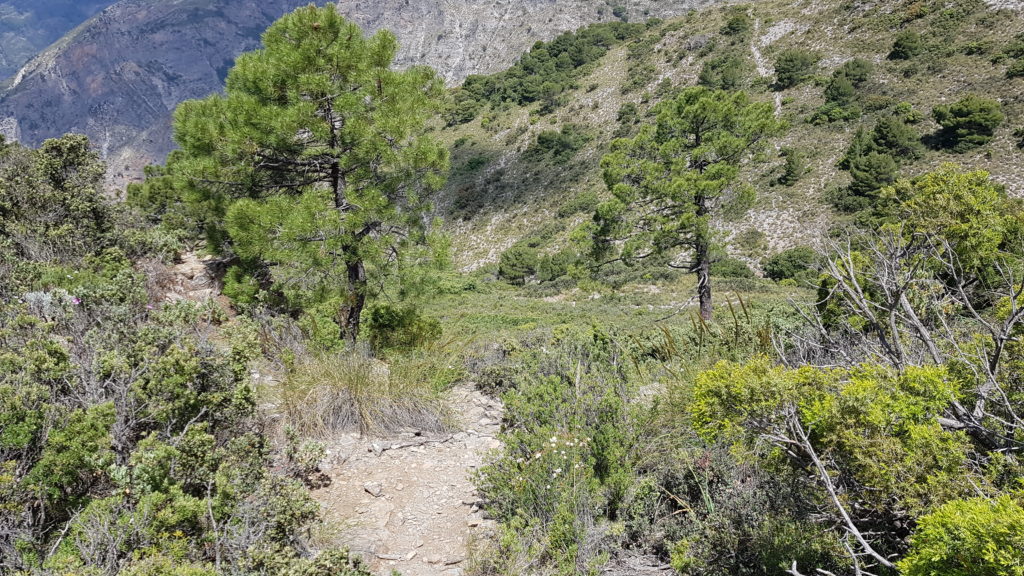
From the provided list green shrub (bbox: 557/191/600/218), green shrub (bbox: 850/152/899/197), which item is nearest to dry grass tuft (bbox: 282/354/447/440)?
green shrub (bbox: 850/152/899/197)

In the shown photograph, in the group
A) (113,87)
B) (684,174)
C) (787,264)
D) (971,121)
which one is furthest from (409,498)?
(113,87)

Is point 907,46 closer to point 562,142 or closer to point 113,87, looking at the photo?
point 562,142

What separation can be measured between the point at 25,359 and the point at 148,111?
22353cm

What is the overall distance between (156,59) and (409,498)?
249126mm

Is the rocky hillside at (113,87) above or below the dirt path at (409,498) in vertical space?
above

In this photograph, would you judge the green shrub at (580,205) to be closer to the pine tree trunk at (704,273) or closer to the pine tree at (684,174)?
the pine tree at (684,174)

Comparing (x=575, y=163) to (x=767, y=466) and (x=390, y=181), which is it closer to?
(x=390, y=181)

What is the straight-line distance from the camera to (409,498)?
12.5ft

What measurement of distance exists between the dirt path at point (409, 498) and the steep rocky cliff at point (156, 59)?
93.8 metres

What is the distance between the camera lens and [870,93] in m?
31.6

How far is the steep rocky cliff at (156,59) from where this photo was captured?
10125cm

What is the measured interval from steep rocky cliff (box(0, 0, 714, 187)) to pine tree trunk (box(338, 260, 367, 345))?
298 feet

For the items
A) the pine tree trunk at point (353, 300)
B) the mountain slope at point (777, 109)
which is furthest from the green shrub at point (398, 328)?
the mountain slope at point (777, 109)

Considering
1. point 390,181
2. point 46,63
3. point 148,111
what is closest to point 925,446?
point 390,181
